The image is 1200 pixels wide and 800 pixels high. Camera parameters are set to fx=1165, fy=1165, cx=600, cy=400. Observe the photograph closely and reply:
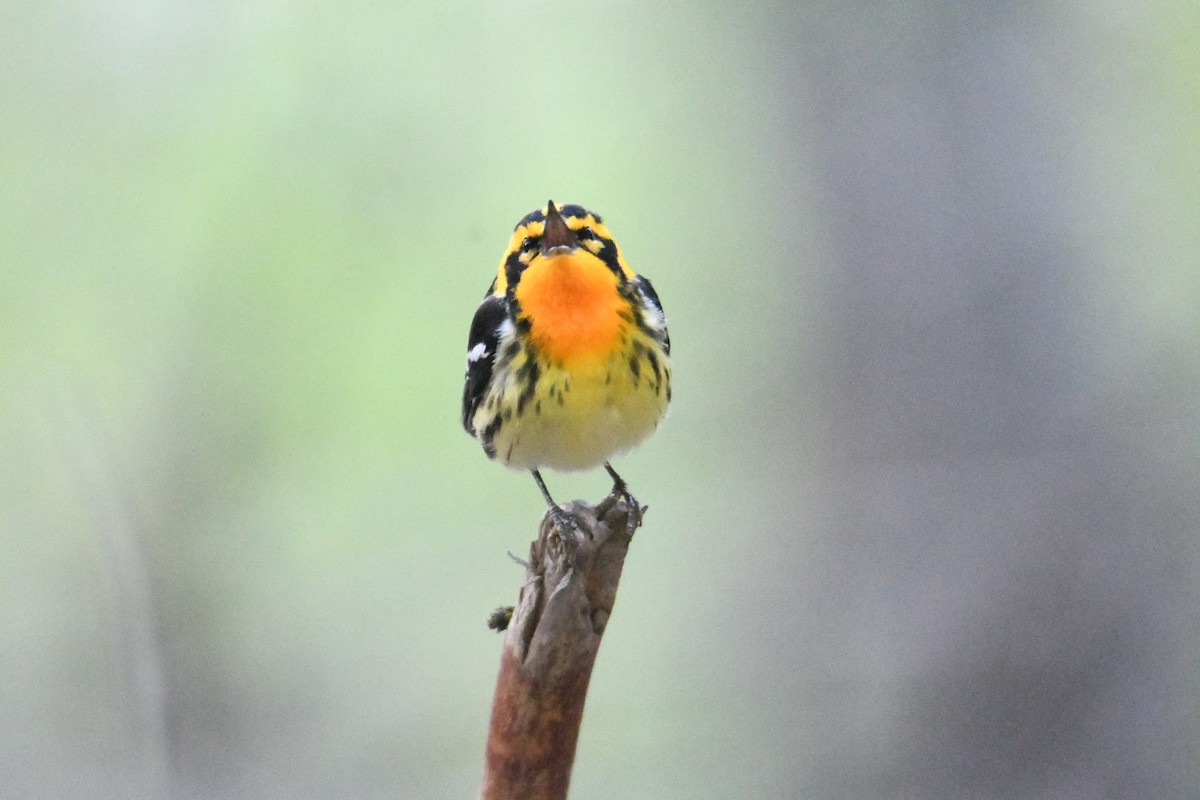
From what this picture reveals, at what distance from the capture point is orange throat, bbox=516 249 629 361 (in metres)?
2.18

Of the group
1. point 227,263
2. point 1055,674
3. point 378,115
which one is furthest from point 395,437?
point 1055,674

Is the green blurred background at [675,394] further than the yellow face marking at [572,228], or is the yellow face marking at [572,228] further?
the green blurred background at [675,394]

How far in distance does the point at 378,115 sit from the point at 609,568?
1.87 metres

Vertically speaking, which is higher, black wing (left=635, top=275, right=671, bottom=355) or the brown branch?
black wing (left=635, top=275, right=671, bottom=355)

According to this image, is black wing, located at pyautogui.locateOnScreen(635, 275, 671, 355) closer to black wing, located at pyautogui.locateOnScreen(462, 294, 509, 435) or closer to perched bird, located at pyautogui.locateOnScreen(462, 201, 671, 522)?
perched bird, located at pyautogui.locateOnScreen(462, 201, 671, 522)

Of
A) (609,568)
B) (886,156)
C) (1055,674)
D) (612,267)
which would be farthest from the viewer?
(886,156)

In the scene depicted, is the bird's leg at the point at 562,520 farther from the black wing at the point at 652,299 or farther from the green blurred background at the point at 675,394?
the green blurred background at the point at 675,394

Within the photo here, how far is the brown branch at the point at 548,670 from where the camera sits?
5.99ft

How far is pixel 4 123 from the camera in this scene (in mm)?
3229

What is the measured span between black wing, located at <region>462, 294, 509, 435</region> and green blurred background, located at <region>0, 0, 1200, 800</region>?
958 mm

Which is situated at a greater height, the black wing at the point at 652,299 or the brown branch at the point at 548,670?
the black wing at the point at 652,299

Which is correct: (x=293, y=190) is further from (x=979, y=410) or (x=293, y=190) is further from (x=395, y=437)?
(x=979, y=410)

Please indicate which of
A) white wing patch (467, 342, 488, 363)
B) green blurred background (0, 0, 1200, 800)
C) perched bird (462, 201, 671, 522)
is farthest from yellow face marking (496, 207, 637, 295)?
green blurred background (0, 0, 1200, 800)

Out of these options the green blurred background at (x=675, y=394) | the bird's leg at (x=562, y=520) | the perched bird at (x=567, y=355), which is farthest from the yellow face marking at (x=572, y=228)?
the green blurred background at (x=675, y=394)
